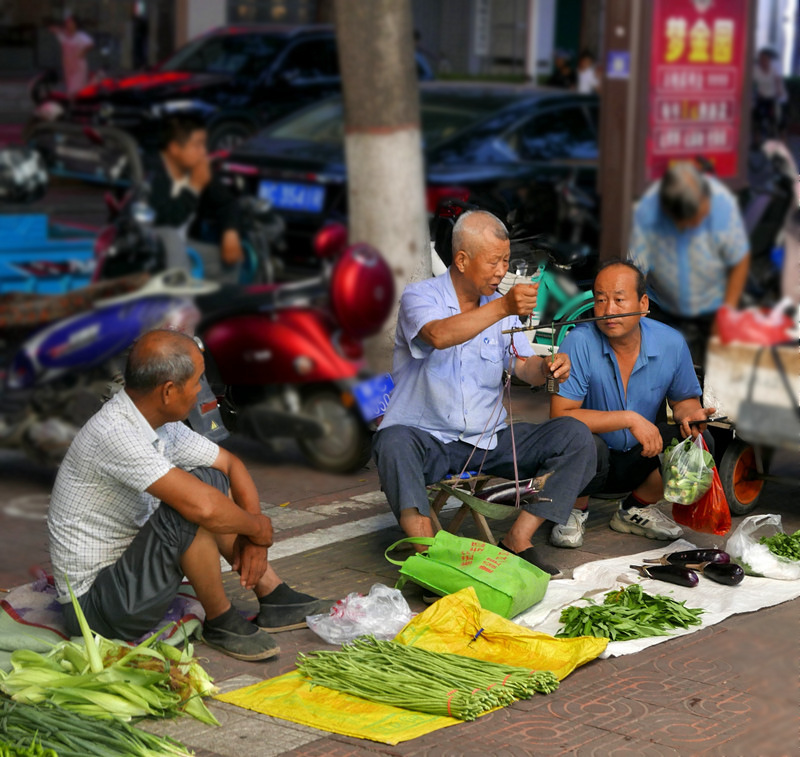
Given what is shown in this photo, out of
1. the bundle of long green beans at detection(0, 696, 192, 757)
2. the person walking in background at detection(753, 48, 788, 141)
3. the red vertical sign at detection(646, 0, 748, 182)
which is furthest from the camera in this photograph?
the person walking in background at detection(753, 48, 788, 141)

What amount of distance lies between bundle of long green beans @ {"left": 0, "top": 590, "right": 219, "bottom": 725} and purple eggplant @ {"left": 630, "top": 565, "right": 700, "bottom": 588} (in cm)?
150

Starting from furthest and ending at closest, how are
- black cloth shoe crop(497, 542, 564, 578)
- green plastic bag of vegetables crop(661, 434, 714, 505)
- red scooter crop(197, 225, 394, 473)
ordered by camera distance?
red scooter crop(197, 225, 394, 473), green plastic bag of vegetables crop(661, 434, 714, 505), black cloth shoe crop(497, 542, 564, 578)

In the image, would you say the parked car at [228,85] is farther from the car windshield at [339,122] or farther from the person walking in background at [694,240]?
the person walking in background at [694,240]

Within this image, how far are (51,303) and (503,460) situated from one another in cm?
239

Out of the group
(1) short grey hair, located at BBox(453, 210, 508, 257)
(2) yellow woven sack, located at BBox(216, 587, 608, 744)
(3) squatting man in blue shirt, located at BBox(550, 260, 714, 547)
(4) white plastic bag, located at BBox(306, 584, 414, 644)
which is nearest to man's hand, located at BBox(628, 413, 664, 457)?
(3) squatting man in blue shirt, located at BBox(550, 260, 714, 547)

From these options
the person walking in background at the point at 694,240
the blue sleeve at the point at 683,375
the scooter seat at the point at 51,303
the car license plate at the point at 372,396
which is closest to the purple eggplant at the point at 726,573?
the blue sleeve at the point at 683,375

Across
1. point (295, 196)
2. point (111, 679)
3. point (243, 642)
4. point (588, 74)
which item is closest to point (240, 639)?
point (243, 642)

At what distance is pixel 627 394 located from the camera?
3.83 meters

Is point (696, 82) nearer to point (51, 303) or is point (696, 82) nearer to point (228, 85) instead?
point (228, 85)

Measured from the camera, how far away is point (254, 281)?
15.4 ft

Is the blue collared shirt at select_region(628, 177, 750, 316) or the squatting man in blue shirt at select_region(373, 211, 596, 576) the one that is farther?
the blue collared shirt at select_region(628, 177, 750, 316)

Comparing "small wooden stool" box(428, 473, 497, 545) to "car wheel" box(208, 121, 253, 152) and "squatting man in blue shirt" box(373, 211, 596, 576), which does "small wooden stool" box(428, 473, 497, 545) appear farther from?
"car wheel" box(208, 121, 253, 152)

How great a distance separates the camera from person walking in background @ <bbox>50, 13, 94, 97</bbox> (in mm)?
2883

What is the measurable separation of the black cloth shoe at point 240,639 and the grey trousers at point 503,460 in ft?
2.18
